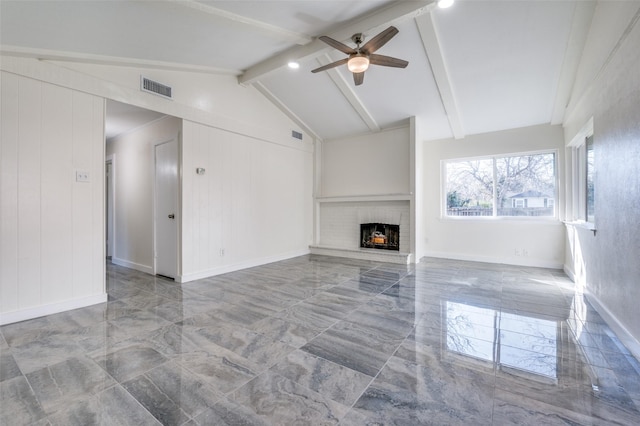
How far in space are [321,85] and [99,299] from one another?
4.38 m

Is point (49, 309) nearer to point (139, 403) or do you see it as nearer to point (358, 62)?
point (139, 403)

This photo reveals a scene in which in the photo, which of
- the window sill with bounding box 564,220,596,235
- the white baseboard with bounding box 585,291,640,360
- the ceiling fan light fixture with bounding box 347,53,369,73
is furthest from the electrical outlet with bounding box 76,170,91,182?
the window sill with bounding box 564,220,596,235

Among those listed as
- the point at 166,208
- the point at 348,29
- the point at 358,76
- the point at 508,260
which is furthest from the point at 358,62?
the point at 508,260

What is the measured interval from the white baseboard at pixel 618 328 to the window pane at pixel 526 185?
246 centimetres

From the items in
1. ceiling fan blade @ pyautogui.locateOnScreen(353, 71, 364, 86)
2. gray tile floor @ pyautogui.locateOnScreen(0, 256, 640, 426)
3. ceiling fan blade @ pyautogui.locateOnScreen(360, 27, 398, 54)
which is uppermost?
ceiling fan blade @ pyautogui.locateOnScreen(360, 27, 398, 54)

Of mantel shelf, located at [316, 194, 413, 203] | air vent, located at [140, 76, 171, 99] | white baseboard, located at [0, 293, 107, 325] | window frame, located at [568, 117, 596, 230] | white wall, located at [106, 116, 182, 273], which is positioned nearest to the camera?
white baseboard, located at [0, 293, 107, 325]

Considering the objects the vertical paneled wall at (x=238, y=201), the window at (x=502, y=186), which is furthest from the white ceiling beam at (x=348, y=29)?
the window at (x=502, y=186)

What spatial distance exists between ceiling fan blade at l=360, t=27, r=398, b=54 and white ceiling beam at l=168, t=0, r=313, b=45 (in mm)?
1064

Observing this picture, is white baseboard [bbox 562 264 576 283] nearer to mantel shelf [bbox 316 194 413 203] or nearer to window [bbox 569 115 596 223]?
window [bbox 569 115 596 223]

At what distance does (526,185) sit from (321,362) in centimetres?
528

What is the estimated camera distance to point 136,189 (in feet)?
15.7

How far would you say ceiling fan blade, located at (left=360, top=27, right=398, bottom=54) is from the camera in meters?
2.85

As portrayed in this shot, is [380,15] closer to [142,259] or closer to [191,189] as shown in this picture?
[191,189]

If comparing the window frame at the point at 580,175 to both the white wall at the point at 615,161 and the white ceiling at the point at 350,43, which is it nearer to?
the white wall at the point at 615,161
